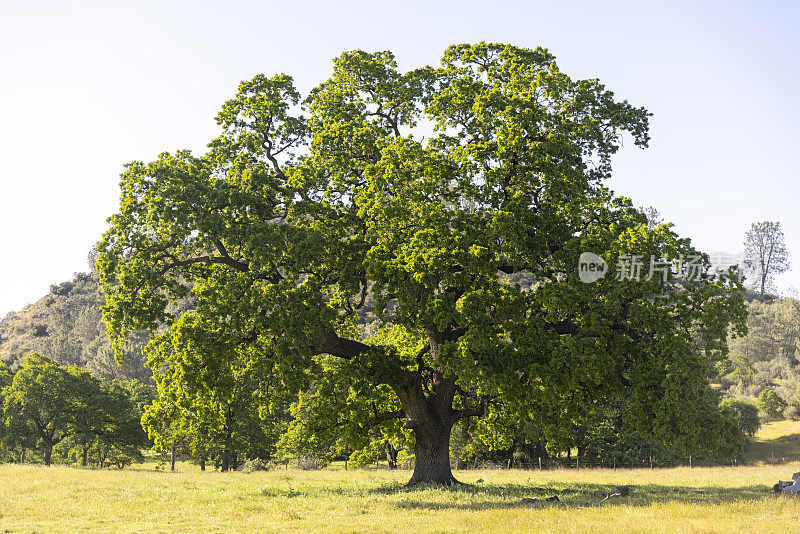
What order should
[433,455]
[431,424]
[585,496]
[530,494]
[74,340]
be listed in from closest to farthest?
[585,496]
[530,494]
[431,424]
[433,455]
[74,340]

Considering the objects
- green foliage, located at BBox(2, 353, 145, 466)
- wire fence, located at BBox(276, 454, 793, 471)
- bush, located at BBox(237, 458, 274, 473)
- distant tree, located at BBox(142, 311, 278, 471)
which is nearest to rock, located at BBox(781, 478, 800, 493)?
distant tree, located at BBox(142, 311, 278, 471)

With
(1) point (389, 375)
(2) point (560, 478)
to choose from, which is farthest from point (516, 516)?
(2) point (560, 478)

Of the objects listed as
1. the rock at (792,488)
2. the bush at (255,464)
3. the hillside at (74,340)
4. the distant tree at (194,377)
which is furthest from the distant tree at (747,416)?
the hillside at (74,340)

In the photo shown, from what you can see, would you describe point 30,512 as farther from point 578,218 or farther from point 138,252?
point 578,218

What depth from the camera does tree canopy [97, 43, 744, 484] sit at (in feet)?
73.0

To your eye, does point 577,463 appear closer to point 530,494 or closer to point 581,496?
point 530,494

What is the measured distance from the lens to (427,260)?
2261 centimetres

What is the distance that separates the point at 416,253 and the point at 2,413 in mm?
50923

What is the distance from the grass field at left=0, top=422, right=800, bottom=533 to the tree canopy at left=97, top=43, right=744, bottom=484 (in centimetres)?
306

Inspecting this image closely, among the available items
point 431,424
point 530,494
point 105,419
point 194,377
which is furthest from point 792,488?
point 105,419

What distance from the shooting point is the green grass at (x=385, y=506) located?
57.2 feet

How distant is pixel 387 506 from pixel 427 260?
8991 mm

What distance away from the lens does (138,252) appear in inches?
995

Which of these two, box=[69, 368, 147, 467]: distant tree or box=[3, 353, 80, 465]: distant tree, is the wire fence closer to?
box=[69, 368, 147, 467]: distant tree
